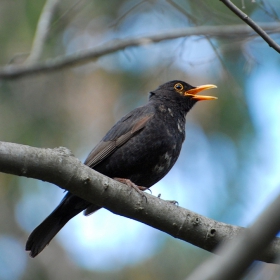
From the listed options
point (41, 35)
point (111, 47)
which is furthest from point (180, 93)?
point (41, 35)

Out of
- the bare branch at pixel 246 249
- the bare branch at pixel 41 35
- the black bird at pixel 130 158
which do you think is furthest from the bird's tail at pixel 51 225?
the bare branch at pixel 246 249

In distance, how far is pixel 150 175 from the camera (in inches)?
189

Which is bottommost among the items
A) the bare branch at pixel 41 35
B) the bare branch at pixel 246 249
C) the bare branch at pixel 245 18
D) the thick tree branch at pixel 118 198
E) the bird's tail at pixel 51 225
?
the bird's tail at pixel 51 225

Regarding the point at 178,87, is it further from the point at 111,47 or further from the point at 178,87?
the point at 111,47

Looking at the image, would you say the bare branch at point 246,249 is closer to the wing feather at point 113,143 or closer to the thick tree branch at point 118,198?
the thick tree branch at point 118,198

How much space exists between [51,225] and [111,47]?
7.72 ft

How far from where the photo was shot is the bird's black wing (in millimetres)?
4762

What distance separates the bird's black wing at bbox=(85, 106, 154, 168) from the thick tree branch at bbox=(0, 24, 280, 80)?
1.09 metres

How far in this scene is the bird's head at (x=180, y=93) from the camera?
226 inches

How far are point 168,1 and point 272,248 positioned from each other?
3.07 m

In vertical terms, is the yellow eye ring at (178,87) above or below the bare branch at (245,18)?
below

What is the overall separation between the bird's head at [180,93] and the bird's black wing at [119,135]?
0.62 metres

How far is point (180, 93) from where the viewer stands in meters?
5.88

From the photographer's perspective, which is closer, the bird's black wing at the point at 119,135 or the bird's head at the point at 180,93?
the bird's black wing at the point at 119,135
